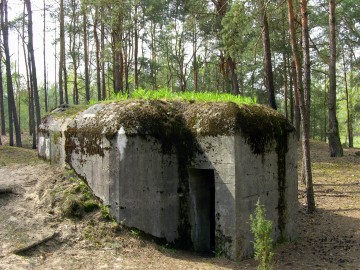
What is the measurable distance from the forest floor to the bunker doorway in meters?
0.51

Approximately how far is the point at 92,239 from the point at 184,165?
6.96 ft

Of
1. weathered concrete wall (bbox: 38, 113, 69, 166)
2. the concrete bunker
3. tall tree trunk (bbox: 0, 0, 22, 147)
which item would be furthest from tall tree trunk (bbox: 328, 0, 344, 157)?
tall tree trunk (bbox: 0, 0, 22, 147)

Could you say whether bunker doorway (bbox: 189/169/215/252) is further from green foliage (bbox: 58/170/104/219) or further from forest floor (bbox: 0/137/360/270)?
green foliage (bbox: 58/170/104/219)

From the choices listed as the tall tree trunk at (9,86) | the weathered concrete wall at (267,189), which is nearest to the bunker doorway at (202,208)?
the weathered concrete wall at (267,189)

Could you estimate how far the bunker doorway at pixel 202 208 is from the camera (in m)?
6.84

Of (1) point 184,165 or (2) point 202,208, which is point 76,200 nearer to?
(1) point 184,165

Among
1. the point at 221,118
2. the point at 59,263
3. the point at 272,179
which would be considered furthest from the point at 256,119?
the point at 59,263

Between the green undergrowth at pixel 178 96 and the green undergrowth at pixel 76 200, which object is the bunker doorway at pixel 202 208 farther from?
the green undergrowth at pixel 76 200

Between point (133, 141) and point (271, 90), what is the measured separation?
287 inches

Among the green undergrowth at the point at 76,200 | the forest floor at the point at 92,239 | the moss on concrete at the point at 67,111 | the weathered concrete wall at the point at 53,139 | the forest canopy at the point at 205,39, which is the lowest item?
the forest floor at the point at 92,239

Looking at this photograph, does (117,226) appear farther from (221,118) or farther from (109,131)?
(221,118)

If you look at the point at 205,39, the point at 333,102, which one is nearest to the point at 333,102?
the point at 333,102

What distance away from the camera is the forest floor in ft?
17.3

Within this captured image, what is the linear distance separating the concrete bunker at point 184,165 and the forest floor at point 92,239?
42 cm
